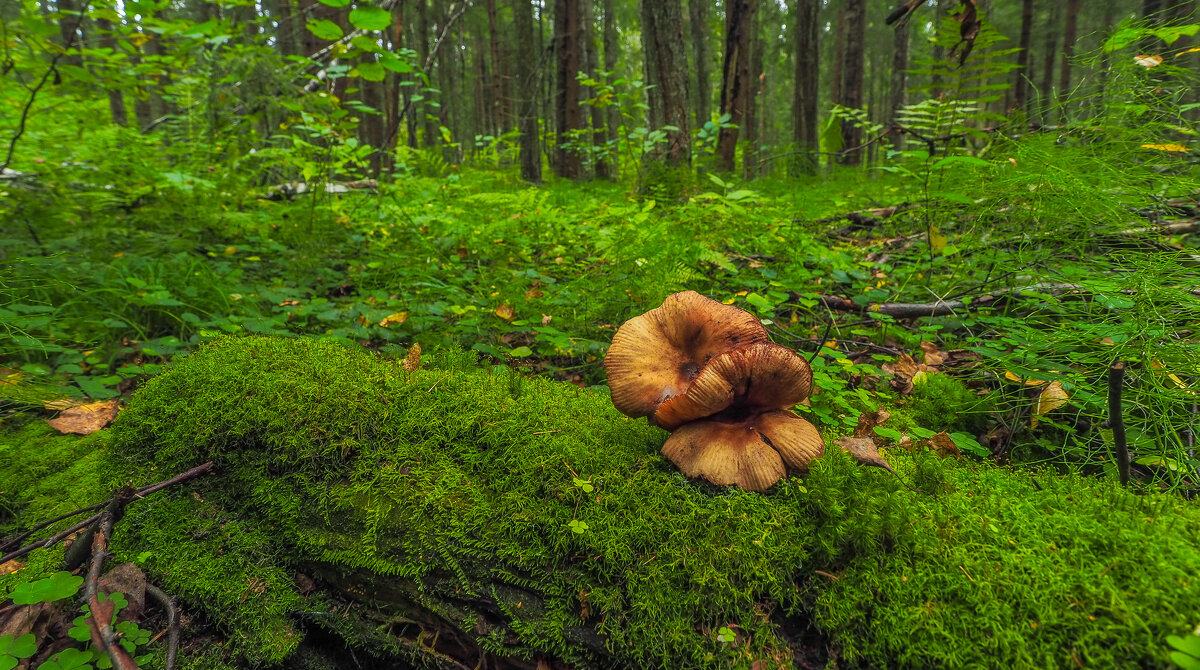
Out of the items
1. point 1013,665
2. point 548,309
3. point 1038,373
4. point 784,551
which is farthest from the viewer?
point 548,309

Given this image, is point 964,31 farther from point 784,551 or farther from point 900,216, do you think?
point 784,551

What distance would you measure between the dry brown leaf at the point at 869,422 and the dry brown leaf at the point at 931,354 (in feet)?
2.71

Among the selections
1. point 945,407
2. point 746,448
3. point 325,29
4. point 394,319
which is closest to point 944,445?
point 945,407

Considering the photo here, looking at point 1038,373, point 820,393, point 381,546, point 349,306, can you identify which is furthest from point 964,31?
point 349,306

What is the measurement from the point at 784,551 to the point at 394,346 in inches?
93.6

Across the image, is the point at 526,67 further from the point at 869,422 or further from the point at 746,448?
the point at 746,448

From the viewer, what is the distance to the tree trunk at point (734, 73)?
729 cm

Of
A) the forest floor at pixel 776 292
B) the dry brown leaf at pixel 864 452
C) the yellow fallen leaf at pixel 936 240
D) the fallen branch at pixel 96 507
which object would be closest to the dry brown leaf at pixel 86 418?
the forest floor at pixel 776 292

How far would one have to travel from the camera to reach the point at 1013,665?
1098 mm

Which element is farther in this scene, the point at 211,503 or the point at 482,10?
the point at 482,10

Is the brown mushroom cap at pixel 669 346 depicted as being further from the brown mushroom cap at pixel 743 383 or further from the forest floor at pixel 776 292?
the forest floor at pixel 776 292

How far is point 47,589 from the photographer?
1464 millimetres

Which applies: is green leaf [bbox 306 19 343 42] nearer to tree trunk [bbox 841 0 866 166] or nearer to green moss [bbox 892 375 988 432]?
green moss [bbox 892 375 988 432]

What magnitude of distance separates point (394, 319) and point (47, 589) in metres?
2.02
